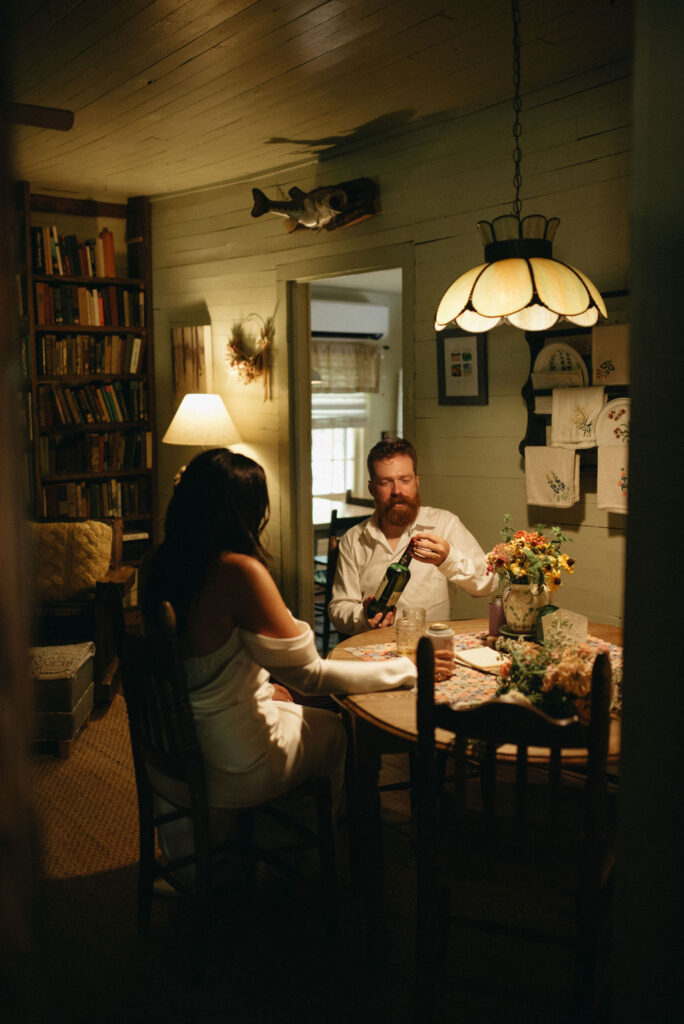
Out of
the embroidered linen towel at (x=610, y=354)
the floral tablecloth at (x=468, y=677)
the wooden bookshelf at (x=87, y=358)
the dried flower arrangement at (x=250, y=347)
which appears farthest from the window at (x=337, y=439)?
the floral tablecloth at (x=468, y=677)

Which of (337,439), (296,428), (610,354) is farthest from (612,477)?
(337,439)

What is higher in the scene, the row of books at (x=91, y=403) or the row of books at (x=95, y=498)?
the row of books at (x=91, y=403)

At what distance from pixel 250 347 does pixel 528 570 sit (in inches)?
112

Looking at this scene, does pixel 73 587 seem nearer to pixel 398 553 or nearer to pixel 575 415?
pixel 398 553

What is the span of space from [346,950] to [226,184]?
399cm

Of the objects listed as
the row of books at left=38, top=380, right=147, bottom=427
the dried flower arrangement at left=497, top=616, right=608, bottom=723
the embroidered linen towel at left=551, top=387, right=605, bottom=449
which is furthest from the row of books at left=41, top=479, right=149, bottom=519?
the dried flower arrangement at left=497, top=616, right=608, bottom=723

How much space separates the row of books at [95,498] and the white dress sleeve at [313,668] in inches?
132

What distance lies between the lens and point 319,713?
2.21 m

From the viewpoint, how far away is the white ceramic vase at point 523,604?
2.28 m

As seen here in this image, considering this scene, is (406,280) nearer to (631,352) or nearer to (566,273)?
(566,273)

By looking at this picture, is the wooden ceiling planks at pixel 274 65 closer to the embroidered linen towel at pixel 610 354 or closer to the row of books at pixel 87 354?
the embroidered linen towel at pixel 610 354

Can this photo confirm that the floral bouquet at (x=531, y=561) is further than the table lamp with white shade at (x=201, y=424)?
No

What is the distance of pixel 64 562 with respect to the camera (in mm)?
3830

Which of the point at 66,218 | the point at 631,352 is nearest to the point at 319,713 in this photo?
the point at 631,352
